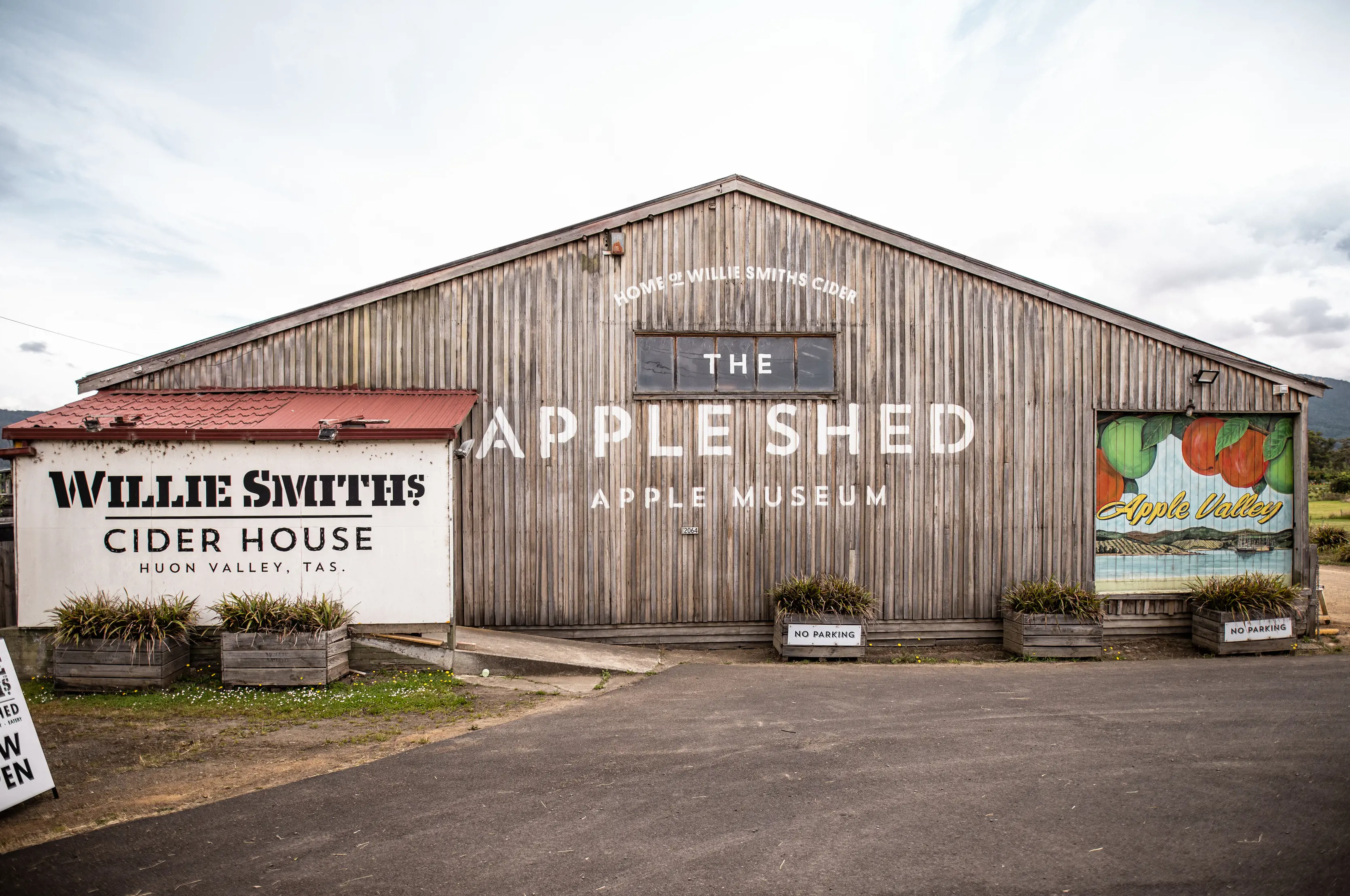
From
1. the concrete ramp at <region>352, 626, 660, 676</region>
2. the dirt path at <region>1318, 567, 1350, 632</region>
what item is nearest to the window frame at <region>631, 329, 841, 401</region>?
the concrete ramp at <region>352, 626, 660, 676</region>

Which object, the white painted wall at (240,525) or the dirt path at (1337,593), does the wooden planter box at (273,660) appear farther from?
the dirt path at (1337,593)

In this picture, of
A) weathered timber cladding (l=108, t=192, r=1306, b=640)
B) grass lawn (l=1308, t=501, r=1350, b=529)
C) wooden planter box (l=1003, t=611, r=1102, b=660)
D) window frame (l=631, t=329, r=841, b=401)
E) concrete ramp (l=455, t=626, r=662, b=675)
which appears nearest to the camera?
concrete ramp (l=455, t=626, r=662, b=675)

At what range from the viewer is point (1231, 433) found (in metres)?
11.3

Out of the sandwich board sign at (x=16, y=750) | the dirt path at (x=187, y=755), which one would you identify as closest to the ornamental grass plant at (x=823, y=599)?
the dirt path at (x=187, y=755)

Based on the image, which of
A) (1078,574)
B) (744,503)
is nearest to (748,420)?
(744,503)

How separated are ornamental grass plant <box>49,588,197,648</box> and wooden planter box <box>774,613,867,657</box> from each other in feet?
24.7

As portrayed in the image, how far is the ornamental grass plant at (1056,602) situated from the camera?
10.3m

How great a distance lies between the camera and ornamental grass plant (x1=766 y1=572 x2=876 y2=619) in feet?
33.0

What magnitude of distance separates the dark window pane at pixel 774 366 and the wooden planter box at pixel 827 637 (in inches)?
136

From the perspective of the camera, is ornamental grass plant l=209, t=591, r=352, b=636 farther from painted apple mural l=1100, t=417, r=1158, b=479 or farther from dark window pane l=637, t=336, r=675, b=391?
painted apple mural l=1100, t=417, r=1158, b=479

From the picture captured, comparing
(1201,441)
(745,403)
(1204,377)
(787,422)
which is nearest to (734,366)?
(745,403)

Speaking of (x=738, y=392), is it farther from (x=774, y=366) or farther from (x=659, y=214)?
(x=659, y=214)

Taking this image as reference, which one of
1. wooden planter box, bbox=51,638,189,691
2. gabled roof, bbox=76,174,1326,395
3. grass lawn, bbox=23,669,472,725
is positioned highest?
gabled roof, bbox=76,174,1326,395

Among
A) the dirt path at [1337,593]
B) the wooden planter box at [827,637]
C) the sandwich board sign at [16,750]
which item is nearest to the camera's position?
the sandwich board sign at [16,750]
